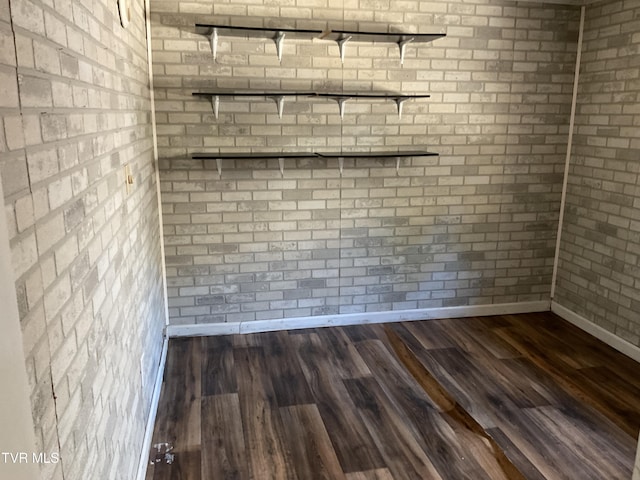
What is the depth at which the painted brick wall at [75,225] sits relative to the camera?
956 millimetres

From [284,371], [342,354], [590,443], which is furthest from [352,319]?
[590,443]

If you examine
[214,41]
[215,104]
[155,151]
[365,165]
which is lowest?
[365,165]

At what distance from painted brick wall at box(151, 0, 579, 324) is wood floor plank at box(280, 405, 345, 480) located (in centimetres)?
116

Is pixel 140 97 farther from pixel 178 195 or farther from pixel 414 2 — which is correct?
pixel 414 2

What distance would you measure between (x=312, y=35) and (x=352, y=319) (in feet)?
6.94

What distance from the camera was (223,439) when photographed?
2.54m

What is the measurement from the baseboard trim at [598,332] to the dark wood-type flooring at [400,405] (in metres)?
0.06

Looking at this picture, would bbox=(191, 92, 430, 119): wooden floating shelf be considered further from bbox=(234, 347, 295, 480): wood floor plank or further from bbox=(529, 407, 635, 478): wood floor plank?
bbox=(529, 407, 635, 478): wood floor plank

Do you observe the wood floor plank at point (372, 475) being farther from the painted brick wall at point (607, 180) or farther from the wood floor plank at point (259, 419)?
the painted brick wall at point (607, 180)

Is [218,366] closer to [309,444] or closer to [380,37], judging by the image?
[309,444]

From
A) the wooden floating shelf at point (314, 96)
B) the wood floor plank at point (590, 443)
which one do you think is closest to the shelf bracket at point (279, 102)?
the wooden floating shelf at point (314, 96)

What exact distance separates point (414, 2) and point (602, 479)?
10.1 feet

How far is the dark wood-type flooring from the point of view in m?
2.37

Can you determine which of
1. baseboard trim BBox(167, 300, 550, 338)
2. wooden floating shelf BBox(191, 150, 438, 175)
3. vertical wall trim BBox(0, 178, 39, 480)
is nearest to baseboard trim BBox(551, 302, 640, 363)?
baseboard trim BBox(167, 300, 550, 338)
